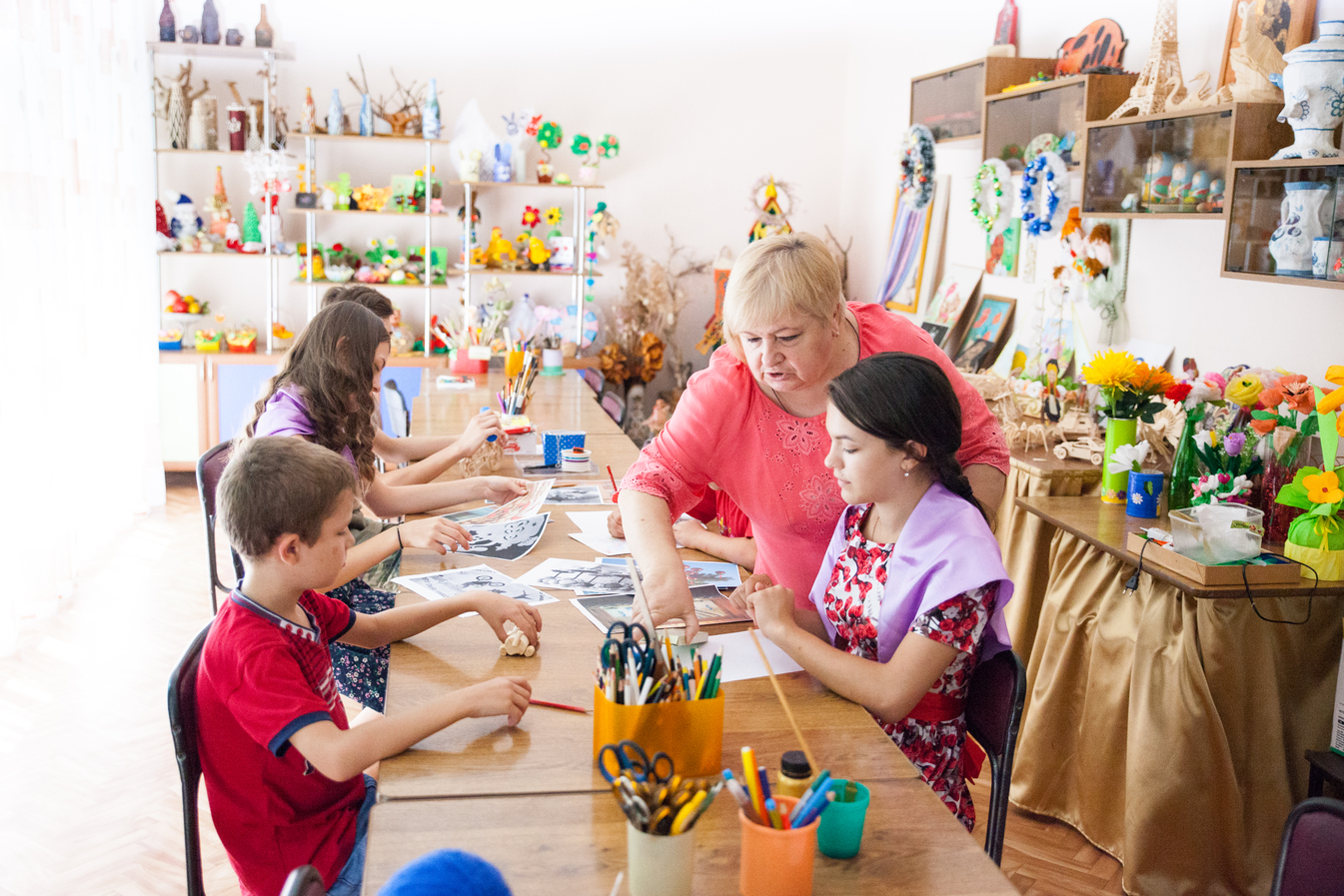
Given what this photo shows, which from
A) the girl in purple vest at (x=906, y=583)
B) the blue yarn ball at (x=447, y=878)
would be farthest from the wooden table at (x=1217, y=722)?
the blue yarn ball at (x=447, y=878)

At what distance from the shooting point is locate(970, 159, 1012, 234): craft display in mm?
4168

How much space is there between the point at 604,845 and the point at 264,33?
5.64m

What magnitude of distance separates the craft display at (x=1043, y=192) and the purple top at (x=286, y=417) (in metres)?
2.73

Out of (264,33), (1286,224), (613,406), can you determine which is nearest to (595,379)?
(613,406)

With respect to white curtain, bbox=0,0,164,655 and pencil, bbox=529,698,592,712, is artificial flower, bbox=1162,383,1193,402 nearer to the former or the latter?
pencil, bbox=529,698,592,712

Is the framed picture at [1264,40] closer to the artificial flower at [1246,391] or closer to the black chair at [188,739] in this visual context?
the artificial flower at [1246,391]

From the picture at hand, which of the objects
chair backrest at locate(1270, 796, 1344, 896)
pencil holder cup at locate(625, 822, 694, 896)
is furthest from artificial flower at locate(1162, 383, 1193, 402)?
pencil holder cup at locate(625, 822, 694, 896)

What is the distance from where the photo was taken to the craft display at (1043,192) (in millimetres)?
3754

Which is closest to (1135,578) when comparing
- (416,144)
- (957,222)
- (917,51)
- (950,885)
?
(950,885)

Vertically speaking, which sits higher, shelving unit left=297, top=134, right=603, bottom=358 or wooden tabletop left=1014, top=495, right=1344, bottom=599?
shelving unit left=297, top=134, right=603, bottom=358

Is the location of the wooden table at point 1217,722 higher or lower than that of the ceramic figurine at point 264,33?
lower

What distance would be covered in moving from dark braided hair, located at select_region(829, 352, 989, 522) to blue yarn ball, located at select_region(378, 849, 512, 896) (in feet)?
3.21

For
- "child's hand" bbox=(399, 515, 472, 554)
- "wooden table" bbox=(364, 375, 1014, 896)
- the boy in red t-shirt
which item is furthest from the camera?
"child's hand" bbox=(399, 515, 472, 554)

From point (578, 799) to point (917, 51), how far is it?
4.95 metres
